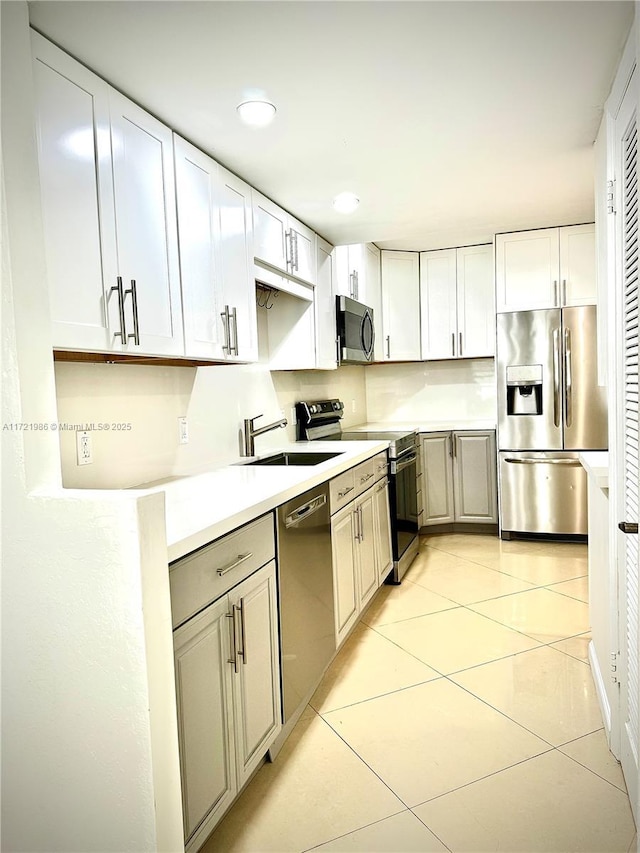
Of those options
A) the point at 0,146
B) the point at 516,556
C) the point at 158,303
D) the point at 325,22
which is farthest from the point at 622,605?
the point at 516,556

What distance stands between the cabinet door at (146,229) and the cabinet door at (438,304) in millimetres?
3315

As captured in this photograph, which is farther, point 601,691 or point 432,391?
point 432,391

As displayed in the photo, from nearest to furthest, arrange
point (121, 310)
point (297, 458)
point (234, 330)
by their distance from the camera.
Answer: point (121, 310) → point (234, 330) → point (297, 458)

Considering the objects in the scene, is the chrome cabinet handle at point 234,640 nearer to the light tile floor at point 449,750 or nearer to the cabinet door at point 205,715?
the cabinet door at point 205,715

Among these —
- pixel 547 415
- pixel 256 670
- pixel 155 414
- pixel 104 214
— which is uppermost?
pixel 104 214

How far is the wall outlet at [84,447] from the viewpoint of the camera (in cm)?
203

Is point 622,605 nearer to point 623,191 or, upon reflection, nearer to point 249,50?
point 623,191

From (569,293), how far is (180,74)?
3396 millimetres

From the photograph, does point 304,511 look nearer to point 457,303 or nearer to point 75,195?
point 75,195

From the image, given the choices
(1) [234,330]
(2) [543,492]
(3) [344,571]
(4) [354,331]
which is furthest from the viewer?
(2) [543,492]

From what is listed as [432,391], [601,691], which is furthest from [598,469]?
[432,391]

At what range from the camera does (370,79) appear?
190 cm

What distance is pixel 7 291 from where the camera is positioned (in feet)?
4.48

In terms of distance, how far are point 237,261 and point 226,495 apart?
1086 mm
